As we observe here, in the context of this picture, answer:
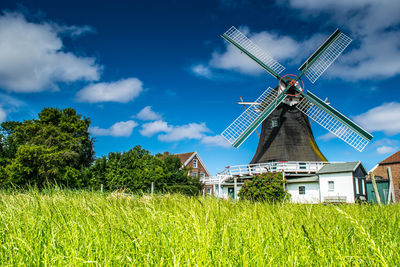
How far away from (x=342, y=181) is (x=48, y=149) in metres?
25.6

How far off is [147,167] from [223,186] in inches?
314

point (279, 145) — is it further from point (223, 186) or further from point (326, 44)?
point (326, 44)

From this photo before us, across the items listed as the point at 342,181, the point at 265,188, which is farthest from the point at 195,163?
the point at 265,188

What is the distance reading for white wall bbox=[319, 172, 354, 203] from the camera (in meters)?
19.3

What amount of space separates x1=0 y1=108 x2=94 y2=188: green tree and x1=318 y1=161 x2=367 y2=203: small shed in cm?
2094

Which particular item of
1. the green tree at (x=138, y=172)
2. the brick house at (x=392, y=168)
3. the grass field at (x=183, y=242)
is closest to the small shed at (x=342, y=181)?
the green tree at (x=138, y=172)

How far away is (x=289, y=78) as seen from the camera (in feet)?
76.7

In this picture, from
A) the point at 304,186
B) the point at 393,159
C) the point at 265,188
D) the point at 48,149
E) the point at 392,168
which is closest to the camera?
the point at 265,188

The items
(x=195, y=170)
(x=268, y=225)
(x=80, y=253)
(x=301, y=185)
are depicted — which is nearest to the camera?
(x=80, y=253)

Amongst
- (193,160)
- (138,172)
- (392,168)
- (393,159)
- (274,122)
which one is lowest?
(138,172)

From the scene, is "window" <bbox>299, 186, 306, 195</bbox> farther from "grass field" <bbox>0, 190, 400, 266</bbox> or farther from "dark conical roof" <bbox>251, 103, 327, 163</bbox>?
"grass field" <bbox>0, 190, 400, 266</bbox>

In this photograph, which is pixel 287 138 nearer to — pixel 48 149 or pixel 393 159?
pixel 393 159

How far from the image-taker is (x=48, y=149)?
25984 millimetres

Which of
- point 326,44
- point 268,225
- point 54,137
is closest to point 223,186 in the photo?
point 326,44
